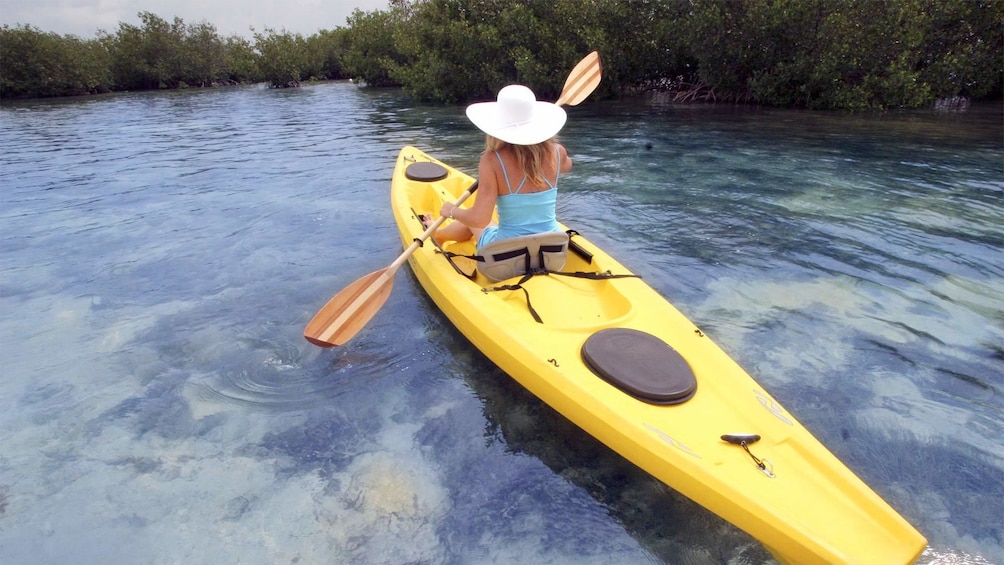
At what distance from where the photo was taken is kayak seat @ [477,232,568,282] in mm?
3070

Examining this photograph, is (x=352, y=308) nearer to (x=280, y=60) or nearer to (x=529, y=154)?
(x=529, y=154)

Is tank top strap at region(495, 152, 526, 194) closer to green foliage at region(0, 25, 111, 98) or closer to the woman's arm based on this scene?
the woman's arm

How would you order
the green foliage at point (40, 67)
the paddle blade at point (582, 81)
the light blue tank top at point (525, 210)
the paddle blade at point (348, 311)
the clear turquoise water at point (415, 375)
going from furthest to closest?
the green foliage at point (40, 67), the paddle blade at point (582, 81), the paddle blade at point (348, 311), the light blue tank top at point (525, 210), the clear turquoise water at point (415, 375)

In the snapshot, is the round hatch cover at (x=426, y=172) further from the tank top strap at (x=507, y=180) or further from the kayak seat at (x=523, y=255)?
Result: the tank top strap at (x=507, y=180)

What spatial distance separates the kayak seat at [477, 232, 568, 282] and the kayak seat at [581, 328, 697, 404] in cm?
70

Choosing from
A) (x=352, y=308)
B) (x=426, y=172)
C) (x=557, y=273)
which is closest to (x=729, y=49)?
(x=426, y=172)

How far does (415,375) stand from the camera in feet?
10.1

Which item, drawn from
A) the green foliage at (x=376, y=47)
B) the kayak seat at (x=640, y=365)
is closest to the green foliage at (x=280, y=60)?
the green foliage at (x=376, y=47)

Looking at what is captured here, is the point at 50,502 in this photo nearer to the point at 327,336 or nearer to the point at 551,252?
the point at 327,336

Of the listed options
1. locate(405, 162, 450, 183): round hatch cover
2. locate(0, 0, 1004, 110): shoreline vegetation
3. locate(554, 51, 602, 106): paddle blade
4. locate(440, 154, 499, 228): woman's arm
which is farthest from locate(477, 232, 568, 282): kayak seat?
locate(0, 0, 1004, 110): shoreline vegetation

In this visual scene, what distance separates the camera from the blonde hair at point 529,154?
281 cm

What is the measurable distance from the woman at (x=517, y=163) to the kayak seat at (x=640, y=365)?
2.72 ft

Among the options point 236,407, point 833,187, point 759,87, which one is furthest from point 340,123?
point 236,407

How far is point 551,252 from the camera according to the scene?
10.4ft
